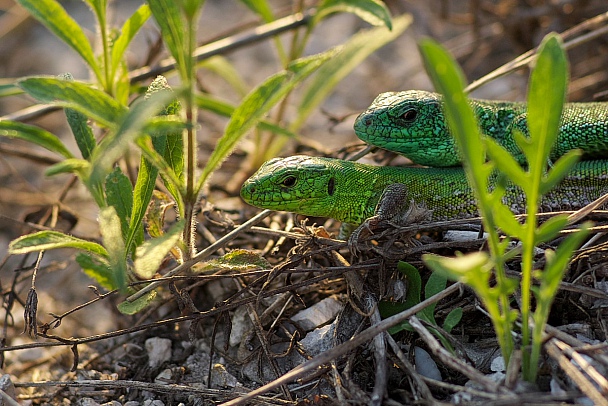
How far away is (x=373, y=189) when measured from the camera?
3.13 m

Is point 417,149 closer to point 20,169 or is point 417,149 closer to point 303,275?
point 303,275

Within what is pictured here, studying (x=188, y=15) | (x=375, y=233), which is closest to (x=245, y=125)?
(x=188, y=15)

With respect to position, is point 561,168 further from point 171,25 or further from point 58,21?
point 58,21

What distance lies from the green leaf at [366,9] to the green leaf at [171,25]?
1.19 metres

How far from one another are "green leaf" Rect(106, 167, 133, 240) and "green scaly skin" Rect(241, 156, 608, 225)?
0.58 m

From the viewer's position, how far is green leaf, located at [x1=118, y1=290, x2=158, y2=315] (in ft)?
8.16

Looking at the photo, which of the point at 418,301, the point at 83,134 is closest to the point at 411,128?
the point at 418,301

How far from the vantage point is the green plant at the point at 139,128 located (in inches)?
82.6

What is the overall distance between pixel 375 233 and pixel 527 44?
2.93 meters

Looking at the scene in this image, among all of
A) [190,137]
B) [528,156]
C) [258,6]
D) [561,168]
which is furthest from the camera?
[258,6]

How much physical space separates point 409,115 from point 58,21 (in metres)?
1.76

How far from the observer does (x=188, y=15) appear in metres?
2.14

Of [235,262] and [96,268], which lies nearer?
[235,262]

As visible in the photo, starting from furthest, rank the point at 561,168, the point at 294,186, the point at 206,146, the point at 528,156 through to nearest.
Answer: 1. the point at 206,146
2. the point at 294,186
3. the point at 528,156
4. the point at 561,168
